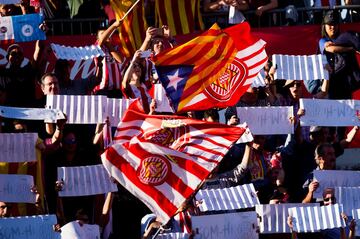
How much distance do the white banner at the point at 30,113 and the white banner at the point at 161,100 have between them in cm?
149

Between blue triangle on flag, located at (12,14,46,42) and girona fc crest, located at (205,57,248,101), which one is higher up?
blue triangle on flag, located at (12,14,46,42)

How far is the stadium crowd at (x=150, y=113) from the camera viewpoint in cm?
1597

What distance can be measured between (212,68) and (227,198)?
1.60 metres

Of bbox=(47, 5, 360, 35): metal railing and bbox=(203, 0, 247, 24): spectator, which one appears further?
bbox=(47, 5, 360, 35): metal railing

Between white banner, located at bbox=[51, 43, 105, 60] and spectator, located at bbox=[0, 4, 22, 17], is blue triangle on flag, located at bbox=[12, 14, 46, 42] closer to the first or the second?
white banner, located at bbox=[51, 43, 105, 60]

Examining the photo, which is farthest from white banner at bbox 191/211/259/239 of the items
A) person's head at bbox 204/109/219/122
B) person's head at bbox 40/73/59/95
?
person's head at bbox 40/73/59/95

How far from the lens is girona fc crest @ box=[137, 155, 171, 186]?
15406mm

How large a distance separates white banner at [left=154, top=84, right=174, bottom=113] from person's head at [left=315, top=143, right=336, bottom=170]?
1506 mm

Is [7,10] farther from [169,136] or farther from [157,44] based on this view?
[169,136]

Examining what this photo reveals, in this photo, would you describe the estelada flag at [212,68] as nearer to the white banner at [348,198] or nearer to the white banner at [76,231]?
Answer: the white banner at [348,198]

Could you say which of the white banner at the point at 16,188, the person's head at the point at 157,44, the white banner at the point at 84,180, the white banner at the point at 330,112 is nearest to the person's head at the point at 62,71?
the person's head at the point at 157,44

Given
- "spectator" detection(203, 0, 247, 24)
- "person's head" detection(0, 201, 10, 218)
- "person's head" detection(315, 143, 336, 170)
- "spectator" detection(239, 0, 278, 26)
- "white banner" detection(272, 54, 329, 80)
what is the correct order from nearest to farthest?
"person's head" detection(0, 201, 10, 218) → "person's head" detection(315, 143, 336, 170) → "white banner" detection(272, 54, 329, 80) → "spectator" detection(203, 0, 247, 24) → "spectator" detection(239, 0, 278, 26)

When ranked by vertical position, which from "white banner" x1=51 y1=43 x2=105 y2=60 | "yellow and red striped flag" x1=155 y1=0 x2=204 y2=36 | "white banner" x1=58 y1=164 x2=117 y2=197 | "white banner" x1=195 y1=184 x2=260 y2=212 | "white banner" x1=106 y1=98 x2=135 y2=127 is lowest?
"white banner" x1=195 y1=184 x2=260 y2=212

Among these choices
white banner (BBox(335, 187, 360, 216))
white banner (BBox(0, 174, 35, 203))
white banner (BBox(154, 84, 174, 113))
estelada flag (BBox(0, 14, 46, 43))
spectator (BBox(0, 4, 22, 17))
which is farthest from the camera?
spectator (BBox(0, 4, 22, 17))
